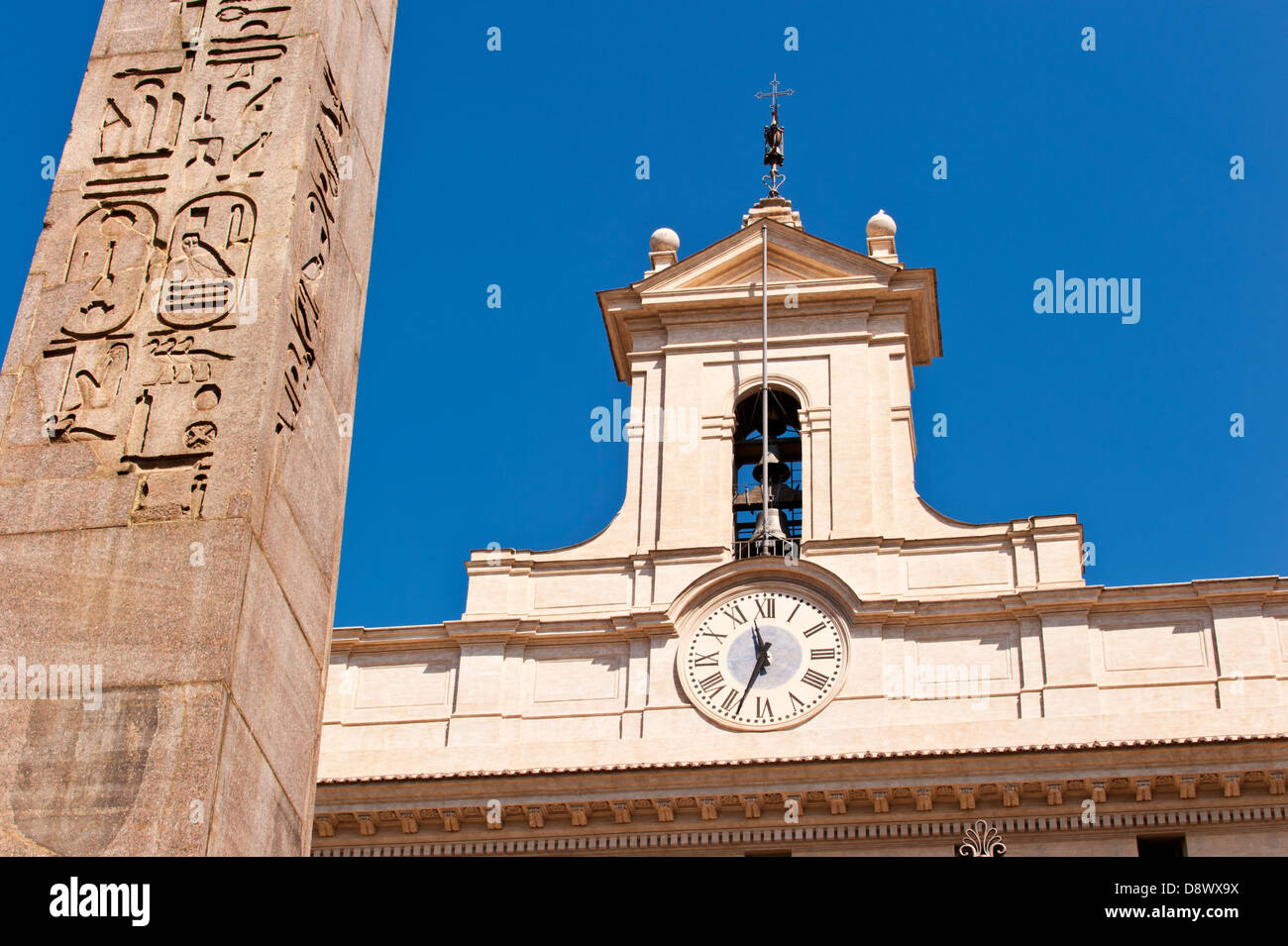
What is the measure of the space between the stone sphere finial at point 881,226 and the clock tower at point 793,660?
3.15 ft

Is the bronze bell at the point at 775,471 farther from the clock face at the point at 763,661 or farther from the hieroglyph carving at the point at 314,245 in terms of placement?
the hieroglyph carving at the point at 314,245

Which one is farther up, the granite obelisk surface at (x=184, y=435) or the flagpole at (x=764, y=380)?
the flagpole at (x=764, y=380)

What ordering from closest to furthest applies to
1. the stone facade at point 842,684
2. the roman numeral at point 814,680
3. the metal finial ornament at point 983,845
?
the metal finial ornament at point 983,845 → the stone facade at point 842,684 → the roman numeral at point 814,680

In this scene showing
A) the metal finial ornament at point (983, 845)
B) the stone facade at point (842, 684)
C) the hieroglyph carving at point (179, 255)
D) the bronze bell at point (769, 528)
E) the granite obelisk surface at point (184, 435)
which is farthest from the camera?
the bronze bell at point (769, 528)

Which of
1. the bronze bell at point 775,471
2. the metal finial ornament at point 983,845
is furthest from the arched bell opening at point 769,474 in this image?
the metal finial ornament at point 983,845

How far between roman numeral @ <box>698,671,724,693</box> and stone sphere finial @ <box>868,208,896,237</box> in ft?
22.9

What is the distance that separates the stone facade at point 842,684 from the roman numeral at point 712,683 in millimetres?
286

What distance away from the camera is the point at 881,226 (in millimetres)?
29703

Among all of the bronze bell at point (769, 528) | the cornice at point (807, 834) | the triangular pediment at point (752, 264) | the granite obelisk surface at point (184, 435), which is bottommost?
the granite obelisk surface at point (184, 435)

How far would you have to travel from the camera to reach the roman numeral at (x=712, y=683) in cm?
2564

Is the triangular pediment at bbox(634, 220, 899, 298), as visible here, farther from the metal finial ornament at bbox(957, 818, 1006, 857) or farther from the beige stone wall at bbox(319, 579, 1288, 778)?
the metal finial ornament at bbox(957, 818, 1006, 857)

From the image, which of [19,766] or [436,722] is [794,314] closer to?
[436,722]

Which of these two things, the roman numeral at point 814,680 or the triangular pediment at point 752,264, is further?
the triangular pediment at point 752,264
